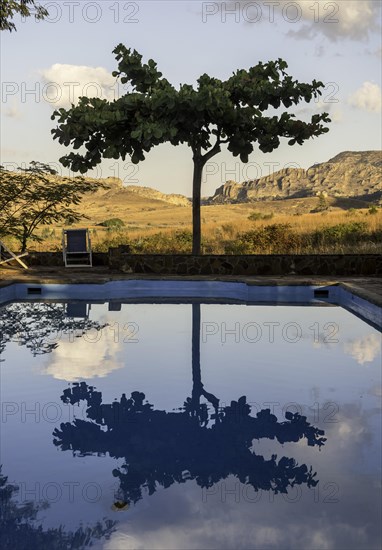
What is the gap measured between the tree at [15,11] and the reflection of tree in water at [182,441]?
12.1 metres

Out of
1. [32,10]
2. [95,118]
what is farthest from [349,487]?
[32,10]

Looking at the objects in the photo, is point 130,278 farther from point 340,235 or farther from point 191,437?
point 340,235

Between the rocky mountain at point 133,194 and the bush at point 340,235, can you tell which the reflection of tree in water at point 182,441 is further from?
the rocky mountain at point 133,194

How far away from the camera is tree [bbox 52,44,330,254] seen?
47.6ft

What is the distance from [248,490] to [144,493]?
26.5 inches

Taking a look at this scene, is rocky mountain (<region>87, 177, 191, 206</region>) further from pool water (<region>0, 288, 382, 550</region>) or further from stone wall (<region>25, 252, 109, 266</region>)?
pool water (<region>0, 288, 382, 550</region>)

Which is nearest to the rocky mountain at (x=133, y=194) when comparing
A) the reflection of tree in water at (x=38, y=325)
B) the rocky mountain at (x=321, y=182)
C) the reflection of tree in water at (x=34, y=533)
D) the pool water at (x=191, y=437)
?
the rocky mountain at (x=321, y=182)

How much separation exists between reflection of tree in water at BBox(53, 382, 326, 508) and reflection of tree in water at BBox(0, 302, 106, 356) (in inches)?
106

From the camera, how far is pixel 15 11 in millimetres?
15977

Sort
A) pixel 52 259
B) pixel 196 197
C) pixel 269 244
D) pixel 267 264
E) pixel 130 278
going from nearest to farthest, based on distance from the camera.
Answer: pixel 130 278 → pixel 267 264 → pixel 196 197 → pixel 52 259 → pixel 269 244

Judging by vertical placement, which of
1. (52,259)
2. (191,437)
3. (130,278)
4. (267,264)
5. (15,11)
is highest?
(15,11)

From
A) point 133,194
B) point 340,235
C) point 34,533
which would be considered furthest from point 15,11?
point 133,194

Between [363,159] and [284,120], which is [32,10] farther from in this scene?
[363,159]

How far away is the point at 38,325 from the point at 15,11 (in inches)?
359
